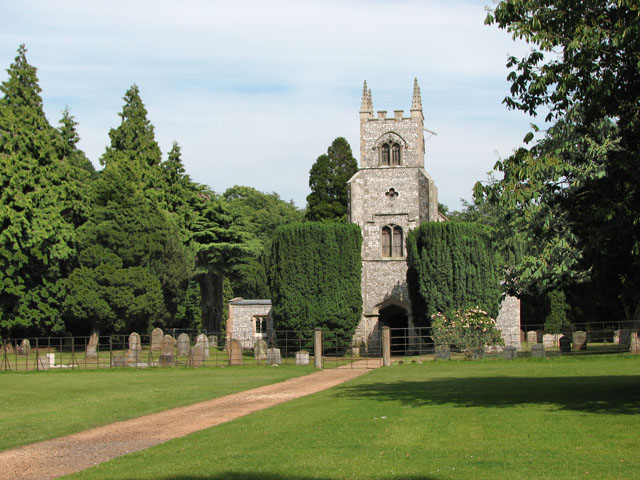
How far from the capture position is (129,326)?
4741 cm

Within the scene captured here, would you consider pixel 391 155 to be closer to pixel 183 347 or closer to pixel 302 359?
pixel 183 347

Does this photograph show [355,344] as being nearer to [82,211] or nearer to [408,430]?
[82,211]

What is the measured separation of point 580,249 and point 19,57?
140 ft

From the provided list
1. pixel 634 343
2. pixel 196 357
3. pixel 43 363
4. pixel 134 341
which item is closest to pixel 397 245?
pixel 196 357

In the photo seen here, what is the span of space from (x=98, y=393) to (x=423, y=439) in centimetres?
1343

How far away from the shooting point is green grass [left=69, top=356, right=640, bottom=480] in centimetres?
935

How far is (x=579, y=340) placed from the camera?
109 ft

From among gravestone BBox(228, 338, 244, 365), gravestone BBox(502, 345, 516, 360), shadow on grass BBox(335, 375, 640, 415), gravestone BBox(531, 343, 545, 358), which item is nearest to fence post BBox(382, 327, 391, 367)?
gravestone BBox(502, 345, 516, 360)

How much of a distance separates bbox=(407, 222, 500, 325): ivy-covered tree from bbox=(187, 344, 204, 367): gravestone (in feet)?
39.3

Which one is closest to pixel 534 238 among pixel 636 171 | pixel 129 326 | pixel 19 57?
pixel 636 171

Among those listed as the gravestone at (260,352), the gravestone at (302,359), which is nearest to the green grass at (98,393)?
the gravestone at (302,359)

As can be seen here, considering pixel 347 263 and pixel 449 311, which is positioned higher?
pixel 347 263

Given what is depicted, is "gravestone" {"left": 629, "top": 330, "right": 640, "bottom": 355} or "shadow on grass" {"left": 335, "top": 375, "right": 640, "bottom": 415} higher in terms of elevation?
"gravestone" {"left": 629, "top": 330, "right": 640, "bottom": 355}

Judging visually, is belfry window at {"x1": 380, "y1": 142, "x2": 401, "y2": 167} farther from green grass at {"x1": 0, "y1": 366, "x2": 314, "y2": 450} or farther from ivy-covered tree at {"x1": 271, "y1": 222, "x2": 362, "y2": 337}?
green grass at {"x1": 0, "y1": 366, "x2": 314, "y2": 450}
